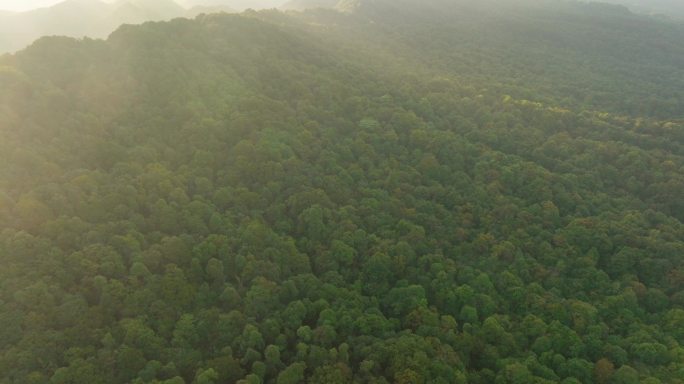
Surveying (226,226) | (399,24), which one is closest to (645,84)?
(399,24)

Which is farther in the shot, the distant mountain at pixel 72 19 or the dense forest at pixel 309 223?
the distant mountain at pixel 72 19

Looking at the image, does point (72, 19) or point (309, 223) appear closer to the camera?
point (309, 223)

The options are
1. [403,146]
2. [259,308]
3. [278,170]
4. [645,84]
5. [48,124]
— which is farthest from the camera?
[645,84]

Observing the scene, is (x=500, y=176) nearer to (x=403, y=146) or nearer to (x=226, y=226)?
(x=403, y=146)

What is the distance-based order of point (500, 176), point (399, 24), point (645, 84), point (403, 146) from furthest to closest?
point (399, 24) < point (645, 84) < point (403, 146) < point (500, 176)
